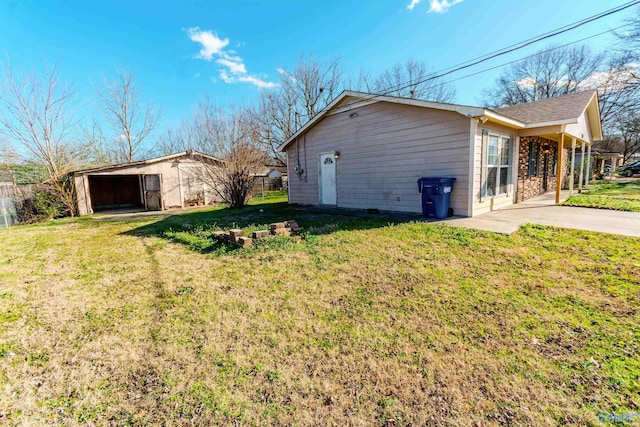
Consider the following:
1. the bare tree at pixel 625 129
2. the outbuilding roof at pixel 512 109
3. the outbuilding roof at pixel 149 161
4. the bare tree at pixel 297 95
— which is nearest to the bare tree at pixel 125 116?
the bare tree at pixel 297 95

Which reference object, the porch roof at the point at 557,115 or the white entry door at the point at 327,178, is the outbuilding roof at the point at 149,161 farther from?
the porch roof at the point at 557,115

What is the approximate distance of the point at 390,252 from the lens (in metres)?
4.50

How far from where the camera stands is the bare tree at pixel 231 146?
10477mm

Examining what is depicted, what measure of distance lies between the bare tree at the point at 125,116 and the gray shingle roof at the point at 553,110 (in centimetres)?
2320

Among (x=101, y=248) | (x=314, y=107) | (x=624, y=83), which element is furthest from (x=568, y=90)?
(x=101, y=248)

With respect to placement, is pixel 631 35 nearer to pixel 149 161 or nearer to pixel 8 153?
pixel 149 161

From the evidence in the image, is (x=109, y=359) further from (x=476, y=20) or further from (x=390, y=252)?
(x=476, y=20)

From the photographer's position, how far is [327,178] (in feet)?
34.3

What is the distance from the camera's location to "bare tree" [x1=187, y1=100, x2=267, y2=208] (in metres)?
10.5

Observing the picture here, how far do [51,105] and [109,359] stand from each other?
15764mm

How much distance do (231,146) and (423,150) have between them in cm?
703

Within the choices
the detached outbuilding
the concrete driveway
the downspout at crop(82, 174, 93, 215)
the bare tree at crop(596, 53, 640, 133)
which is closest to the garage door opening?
the detached outbuilding

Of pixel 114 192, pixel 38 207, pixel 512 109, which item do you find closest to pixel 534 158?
pixel 512 109

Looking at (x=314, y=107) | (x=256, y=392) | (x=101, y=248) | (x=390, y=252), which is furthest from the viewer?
(x=314, y=107)
